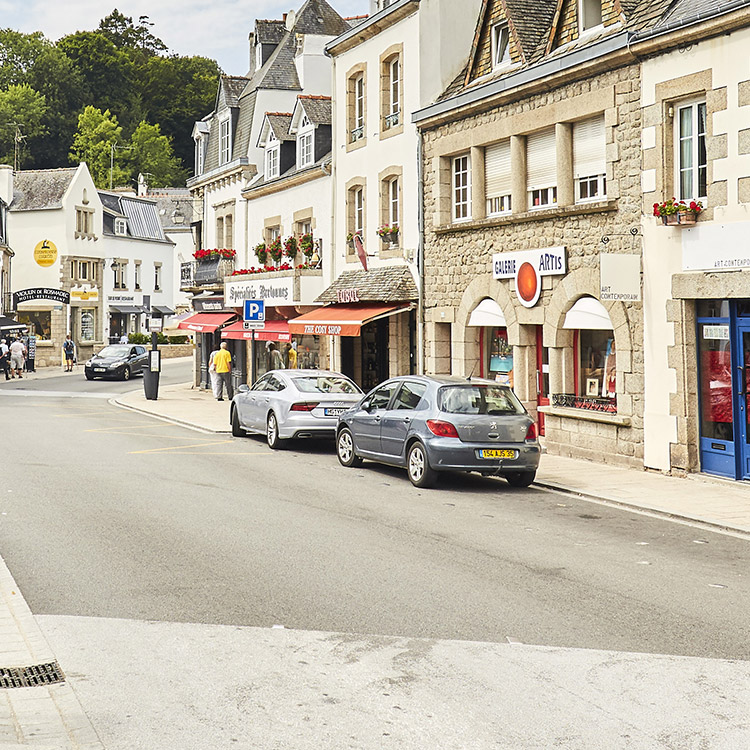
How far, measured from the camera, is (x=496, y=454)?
14.9m

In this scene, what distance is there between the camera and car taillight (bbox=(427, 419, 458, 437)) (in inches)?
586

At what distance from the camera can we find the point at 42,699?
5.88 m

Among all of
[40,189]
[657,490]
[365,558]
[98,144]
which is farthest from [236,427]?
[98,144]

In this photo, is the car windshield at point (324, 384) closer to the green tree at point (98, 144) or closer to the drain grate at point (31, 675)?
the drain grate at point (31, 675)

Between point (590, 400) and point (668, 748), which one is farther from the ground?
point (590, 400)

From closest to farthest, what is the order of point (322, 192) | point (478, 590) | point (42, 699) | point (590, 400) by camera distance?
point (42, 699) < point (478, 590) < point (590, 400) < point (322, 192)

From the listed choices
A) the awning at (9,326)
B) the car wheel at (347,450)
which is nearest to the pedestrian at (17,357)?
the awning at (9,326)

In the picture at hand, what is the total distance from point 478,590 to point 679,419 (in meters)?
8.61

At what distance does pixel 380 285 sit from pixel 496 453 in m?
10.6

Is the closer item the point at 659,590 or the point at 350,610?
the point at 350,610

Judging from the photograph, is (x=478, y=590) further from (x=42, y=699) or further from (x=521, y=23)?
(x=521, y=23)

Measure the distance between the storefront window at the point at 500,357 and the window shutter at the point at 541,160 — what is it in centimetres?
308

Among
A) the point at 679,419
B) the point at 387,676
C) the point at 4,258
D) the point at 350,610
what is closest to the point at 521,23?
the point at 679,419

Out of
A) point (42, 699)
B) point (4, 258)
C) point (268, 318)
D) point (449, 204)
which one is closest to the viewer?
point (42, 699)
